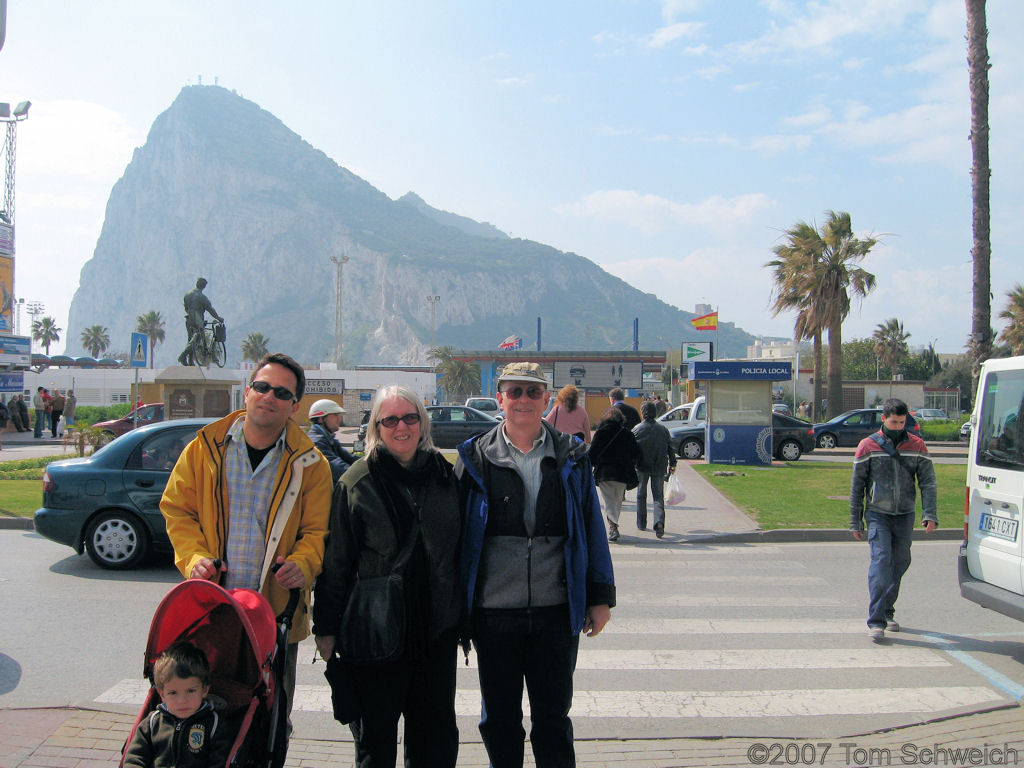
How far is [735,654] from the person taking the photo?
5.59 metres

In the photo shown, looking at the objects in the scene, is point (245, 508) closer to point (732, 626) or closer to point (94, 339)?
point (732, 626)

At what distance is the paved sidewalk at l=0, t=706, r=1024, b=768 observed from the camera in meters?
3.79

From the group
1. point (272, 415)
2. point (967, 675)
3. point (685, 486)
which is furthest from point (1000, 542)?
point (685, 486)

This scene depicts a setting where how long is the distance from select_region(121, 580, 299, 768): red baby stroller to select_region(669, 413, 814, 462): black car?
19223mm

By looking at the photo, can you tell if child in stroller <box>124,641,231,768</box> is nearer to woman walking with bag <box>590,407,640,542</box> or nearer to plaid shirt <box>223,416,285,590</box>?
plaid shirt <box>223,416,285,590</box>

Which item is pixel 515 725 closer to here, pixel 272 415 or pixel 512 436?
pixel 512 436

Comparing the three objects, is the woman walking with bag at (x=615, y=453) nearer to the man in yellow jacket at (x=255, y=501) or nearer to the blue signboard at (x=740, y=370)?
the man in yellow jacket at (x=255, y=501)

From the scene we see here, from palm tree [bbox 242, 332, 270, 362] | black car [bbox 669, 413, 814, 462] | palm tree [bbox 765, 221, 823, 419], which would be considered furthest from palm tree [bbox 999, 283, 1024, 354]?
palm tree [bbox 242, 332, 270, 362]

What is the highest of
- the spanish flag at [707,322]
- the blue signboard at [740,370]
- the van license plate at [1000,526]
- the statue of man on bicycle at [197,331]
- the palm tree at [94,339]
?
the palm tree at [94,339]

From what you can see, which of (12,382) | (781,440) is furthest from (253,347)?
(781,440)

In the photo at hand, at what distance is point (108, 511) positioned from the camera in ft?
26.0

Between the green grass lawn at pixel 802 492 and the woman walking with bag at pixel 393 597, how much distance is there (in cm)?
837

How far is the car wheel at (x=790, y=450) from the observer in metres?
21.6

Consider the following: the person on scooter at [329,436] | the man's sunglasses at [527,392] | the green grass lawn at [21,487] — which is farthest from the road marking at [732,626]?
the green grass lawn at [21,487]
